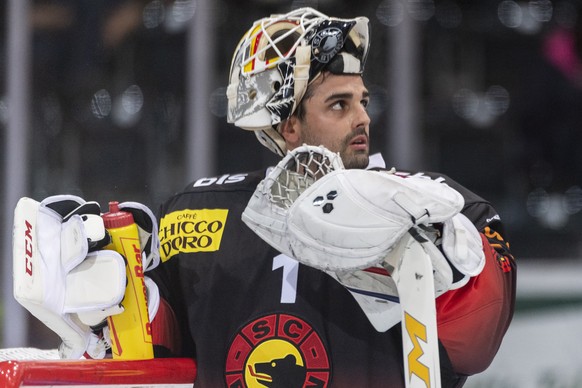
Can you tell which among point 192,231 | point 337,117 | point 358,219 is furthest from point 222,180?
point 358,219

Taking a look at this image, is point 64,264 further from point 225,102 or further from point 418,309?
point 225,102

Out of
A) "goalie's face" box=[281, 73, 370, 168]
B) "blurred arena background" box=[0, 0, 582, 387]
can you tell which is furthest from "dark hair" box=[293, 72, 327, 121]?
"blurred arena background" box=[0, 0, 582, 387]

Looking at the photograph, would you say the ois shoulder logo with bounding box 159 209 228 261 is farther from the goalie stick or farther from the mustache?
the goalie stick

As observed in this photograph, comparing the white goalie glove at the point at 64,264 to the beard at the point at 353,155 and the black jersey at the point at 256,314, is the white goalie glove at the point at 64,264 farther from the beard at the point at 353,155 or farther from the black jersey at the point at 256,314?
the beard at the point at 353,155

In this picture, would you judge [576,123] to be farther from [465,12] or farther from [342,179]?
[342,179]

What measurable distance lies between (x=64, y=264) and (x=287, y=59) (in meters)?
0.50

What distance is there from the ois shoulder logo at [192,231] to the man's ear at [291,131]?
0.16 m

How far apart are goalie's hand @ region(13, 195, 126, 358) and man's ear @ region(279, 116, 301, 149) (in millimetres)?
422

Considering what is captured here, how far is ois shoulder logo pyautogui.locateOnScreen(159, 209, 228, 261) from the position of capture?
1740 mm

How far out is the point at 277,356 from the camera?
164cm

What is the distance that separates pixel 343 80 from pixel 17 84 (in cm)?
188

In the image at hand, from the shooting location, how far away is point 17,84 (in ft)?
11.0

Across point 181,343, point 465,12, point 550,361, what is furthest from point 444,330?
point 465,12

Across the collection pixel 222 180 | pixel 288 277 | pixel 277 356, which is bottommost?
pixel 277 356
